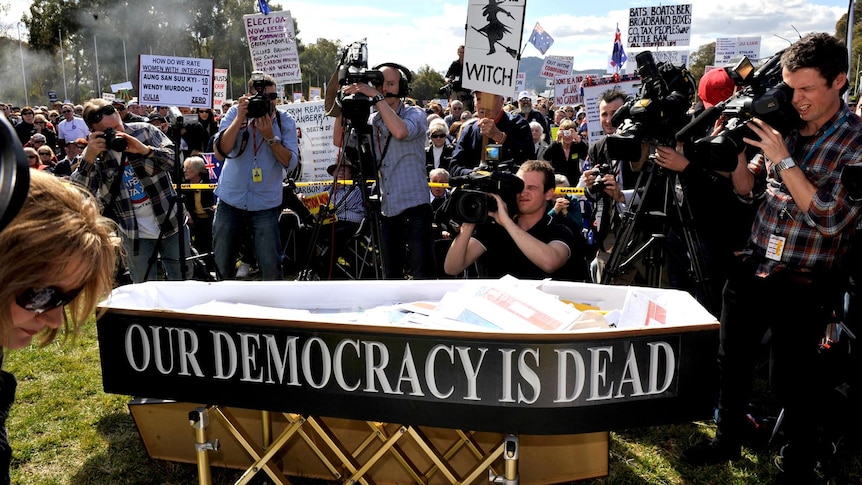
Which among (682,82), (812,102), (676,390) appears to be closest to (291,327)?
(676,390)

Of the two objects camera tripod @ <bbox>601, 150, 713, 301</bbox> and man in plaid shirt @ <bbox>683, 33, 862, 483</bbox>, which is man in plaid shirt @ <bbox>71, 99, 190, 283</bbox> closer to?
camera tripod @ <bbox>601, 150, 713, 301</bbox>

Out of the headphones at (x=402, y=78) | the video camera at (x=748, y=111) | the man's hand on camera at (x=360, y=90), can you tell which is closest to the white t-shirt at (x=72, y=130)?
the headphones at (x=402, y=78)

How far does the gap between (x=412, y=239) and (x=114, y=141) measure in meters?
1.92

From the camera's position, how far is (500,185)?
3309 millimetres

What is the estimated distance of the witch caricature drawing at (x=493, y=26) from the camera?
159 inches

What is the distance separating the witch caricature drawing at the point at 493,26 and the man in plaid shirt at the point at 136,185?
2.20 m

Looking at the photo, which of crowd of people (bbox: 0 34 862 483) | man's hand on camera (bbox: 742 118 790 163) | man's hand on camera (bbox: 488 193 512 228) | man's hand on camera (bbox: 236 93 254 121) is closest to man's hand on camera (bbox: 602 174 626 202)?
crowd of people (bbox: 0 34 862 483)

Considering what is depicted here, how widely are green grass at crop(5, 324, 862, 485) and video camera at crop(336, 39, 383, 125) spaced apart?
2101mm

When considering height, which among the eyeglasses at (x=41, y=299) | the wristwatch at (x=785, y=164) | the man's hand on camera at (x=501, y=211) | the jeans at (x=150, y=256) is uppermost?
the wristwatch at (x=785, y=164)

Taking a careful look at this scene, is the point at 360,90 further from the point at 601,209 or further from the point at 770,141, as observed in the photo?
the point at 770,141

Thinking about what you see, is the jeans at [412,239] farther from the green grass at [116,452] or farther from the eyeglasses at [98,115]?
the eyeglasses at [98,115]

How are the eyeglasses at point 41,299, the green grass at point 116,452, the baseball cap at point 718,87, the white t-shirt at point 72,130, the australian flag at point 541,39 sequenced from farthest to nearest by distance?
the australian flag at point 541,39 < the white t-shirt at point 72,130 < the baseball cap at point 718,87 < the green grass at point 116,452 < the eyeglasses at point 41,299

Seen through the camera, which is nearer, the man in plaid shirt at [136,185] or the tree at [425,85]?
the man in plaid shirt at [136,185]

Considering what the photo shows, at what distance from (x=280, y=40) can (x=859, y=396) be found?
6.63 meters
